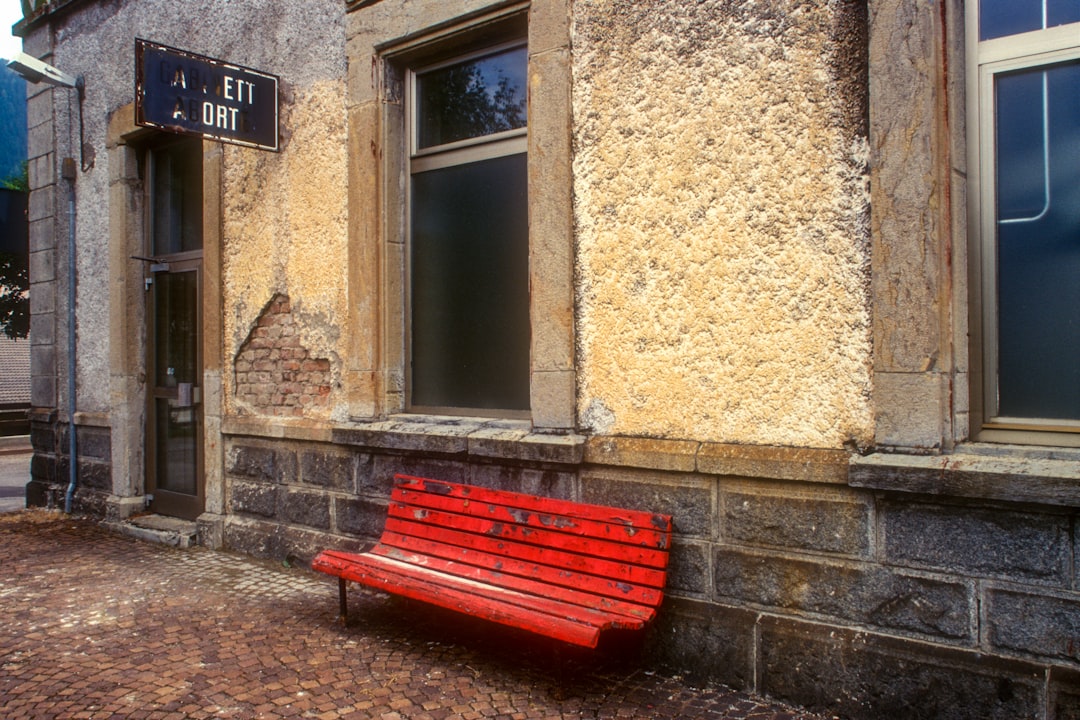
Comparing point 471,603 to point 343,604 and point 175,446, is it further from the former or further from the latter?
point 175,446

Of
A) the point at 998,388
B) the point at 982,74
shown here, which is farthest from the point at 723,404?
the point at 982,74

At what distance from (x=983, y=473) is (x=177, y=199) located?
654cm

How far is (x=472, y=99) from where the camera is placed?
5.03 m

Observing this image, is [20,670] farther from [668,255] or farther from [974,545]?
[974,545]

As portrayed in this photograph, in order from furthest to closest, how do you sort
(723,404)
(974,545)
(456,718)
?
(723,404) < (456,718) < (974,545)

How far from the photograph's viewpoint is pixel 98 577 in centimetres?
541

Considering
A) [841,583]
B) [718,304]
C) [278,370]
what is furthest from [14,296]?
[841,583]

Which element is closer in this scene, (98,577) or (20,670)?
(20,670)

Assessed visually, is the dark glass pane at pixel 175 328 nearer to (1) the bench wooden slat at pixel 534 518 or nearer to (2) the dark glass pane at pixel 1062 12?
(1) the bench wooden slat at pixel 534 518

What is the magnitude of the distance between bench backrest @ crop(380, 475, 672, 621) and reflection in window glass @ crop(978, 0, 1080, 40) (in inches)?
94.7

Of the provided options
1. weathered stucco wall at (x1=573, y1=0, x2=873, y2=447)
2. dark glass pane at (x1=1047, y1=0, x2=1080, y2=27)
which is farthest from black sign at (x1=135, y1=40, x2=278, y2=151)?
dark glass pane at (x1=1047, y1=0, x2=1080, y2=27)

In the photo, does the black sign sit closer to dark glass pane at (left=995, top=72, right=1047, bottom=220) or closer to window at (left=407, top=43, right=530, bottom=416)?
window at (left=407, top=43, right=530, bottom=416)

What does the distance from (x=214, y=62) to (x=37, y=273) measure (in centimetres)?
409

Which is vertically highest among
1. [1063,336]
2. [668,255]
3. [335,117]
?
[335,117]
